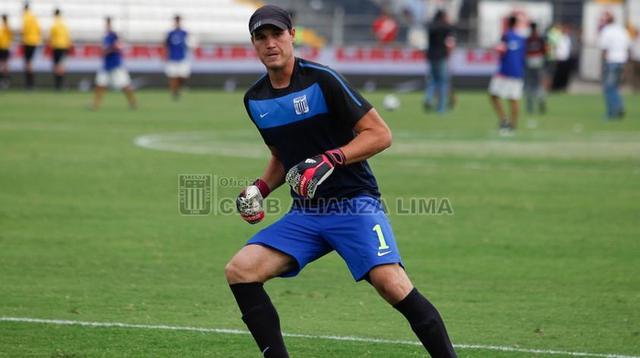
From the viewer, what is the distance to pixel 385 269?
6.95 meters

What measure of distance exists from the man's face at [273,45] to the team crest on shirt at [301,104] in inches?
8.1

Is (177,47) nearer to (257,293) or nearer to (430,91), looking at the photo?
(430,91)

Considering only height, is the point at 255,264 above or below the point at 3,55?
above

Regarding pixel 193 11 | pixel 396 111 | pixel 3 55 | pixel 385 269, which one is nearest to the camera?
pixel 385 269

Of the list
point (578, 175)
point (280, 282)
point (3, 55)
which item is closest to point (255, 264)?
point (280, 282)

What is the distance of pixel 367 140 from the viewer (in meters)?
7.03

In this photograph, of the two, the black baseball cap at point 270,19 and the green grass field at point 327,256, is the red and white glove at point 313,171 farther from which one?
the green grass field at point 327,256

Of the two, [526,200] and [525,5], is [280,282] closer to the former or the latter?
→ [526,200]

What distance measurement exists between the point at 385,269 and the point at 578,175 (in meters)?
12.4

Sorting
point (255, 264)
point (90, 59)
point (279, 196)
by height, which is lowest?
point (90, 59)

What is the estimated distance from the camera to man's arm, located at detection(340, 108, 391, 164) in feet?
22.9

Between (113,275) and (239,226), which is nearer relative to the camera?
(113,275)

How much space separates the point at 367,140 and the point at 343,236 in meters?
0.56

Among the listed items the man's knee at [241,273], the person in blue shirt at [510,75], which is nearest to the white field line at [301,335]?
the man's knee at [241,273]
